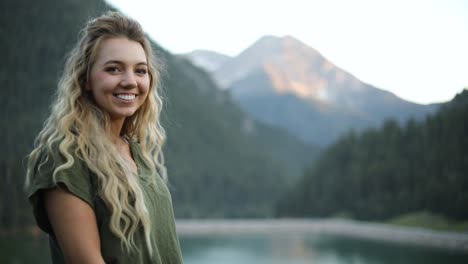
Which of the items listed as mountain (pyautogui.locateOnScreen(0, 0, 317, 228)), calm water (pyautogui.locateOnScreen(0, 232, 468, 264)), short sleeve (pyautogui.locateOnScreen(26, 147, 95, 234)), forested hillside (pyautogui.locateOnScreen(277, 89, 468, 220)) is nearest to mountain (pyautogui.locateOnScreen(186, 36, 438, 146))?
mountain (pyautogui.locateOnScreen(0, 0, 317, 228))

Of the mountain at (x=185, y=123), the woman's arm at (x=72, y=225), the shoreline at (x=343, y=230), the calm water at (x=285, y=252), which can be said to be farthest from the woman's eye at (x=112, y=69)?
the mountain at (x=185, y=123)

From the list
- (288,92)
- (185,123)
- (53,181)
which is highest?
(53,181)

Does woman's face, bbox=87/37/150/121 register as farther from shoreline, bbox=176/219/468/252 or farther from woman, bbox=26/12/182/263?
shoreline, bbox=176/219/468/252

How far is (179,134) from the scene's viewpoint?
96.0 meters

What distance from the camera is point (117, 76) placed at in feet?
6.08

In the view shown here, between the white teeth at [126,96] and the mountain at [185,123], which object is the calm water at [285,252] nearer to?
the mountain at [185,123]

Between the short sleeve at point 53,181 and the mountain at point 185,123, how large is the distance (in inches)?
2077

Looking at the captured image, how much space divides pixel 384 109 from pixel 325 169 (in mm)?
27178

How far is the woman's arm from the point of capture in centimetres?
158

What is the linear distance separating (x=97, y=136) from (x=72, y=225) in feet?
0.94

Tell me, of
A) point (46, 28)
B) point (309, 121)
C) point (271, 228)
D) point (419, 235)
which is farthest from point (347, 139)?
point (309, 121)

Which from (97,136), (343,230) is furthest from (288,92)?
(97,136)

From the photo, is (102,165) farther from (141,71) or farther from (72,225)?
(141,71)

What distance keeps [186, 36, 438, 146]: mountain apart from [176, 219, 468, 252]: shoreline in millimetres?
72525
